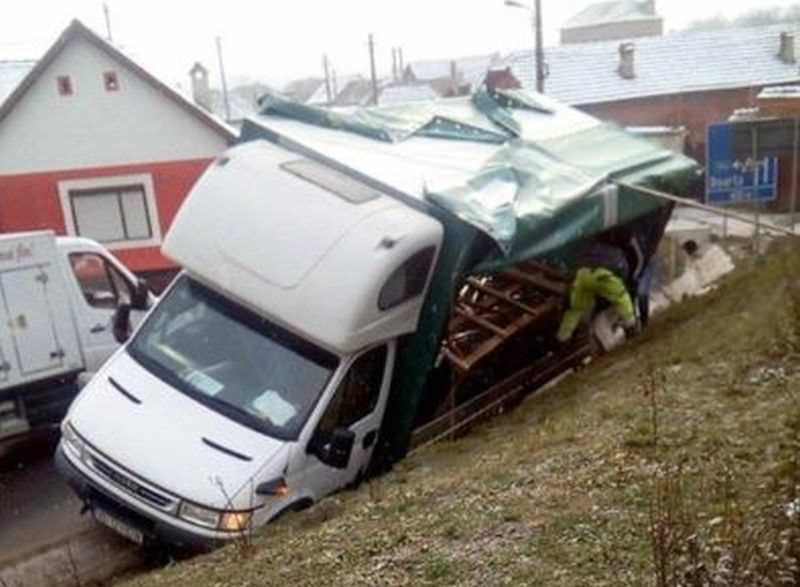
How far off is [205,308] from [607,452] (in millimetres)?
3756

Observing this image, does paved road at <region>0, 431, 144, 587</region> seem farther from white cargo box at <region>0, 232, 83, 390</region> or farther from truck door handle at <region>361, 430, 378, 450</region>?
truck door handle at <region>361, 430, 378, 450</region>

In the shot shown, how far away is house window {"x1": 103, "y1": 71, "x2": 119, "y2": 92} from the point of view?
2081 cm

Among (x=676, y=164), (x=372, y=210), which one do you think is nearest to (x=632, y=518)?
(x=372, y=210)

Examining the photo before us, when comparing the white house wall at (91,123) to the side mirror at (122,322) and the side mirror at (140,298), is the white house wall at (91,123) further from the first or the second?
the side mirror at (122,322)

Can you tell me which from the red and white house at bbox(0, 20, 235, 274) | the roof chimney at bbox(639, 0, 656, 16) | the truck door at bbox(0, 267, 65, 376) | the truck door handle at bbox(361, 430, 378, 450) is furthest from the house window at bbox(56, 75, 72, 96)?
the roof chimney at bbox(639, 0, 656, 16)

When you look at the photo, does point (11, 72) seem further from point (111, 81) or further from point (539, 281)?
point (539, 281)

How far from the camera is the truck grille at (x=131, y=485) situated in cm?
648

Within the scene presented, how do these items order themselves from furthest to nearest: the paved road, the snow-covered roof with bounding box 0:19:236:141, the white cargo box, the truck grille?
the snow-covered roof with bounding box 0:19:236:141, the white cargo box, the paved road, the truck grille

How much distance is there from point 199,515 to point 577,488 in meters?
2.83

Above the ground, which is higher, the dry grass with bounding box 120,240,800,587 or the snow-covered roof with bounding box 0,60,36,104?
the snow-covered roof with bounding box 0,60,36,104

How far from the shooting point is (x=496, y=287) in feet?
33.0

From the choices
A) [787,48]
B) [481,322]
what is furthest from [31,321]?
[787,48]

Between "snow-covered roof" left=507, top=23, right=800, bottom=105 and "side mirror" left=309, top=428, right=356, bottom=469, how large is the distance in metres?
30.9

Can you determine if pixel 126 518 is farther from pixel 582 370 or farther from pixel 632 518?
pixel 582 370
